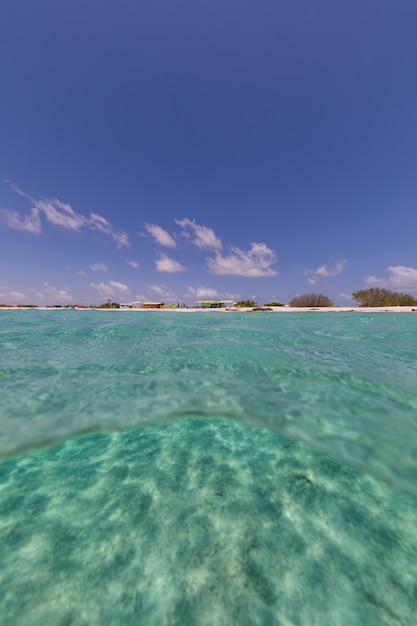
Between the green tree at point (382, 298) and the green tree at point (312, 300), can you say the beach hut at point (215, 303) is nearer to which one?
the green tree at point (312, 300)

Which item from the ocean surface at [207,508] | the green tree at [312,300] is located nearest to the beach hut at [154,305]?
the green tree at [312,300]

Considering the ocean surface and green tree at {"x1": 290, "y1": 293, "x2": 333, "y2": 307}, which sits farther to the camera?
green tree at {"x1": 290, "y1": 293, "x2": 333, "y2": 307}

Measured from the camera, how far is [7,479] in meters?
2.35

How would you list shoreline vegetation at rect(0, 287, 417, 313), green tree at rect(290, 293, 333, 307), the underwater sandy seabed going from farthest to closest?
green tree at rect(290, 293, 333, 307) → shoreline vegetation at rect(0, 287, 417, 313) → the underwater sandy seabed

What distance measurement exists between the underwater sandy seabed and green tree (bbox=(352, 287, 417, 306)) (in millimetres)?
61884

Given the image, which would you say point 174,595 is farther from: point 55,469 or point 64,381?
point 64,381

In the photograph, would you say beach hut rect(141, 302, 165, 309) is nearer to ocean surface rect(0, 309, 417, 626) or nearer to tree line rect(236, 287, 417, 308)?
tree line rect(236, 287, 417, 308)

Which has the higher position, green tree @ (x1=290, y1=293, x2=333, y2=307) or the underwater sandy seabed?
green tree @ (x1=290, y1=293, x2=333, y2=307)

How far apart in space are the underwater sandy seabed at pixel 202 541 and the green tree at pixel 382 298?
61884mm

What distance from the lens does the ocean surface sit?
138 centimetres

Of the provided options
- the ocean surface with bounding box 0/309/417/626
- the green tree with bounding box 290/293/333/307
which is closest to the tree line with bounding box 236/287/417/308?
the green tree with bounding box 290/293/333/307

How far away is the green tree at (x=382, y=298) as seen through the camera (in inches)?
1985

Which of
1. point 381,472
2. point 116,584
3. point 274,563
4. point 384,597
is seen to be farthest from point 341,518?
point 116,584

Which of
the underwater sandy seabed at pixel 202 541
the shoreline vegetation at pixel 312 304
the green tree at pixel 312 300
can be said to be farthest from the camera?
the green tree at pixel 312 300
